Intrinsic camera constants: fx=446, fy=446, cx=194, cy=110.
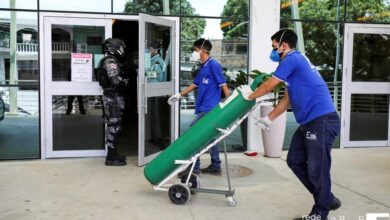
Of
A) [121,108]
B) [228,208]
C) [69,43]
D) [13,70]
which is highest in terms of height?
[69,43]

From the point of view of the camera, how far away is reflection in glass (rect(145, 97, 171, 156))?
19.1 feet

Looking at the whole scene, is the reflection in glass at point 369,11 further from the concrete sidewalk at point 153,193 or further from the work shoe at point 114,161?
the work shoe at point 114,161

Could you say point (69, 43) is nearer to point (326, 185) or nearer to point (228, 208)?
point (228, 208)

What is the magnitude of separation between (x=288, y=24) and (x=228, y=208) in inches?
149

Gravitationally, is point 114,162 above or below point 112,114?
below

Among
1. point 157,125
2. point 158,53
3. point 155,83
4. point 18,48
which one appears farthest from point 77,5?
point 157,125

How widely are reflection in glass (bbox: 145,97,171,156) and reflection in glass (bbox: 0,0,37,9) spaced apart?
6.72 feet

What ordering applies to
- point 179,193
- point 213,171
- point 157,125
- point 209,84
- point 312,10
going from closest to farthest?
point 179,193, point 209,84, point 213,171, point 157,125, point 312,10

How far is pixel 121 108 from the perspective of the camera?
19.0 ft

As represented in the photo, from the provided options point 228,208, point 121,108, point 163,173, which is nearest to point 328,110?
point 228,208

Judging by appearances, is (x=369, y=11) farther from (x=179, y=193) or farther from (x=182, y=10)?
(x=179, y=193)

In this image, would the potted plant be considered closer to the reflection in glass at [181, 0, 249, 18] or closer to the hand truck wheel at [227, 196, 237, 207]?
the reflection in glass at [181, 0, 249, 18]

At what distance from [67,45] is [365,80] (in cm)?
465

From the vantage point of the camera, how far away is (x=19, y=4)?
19.5 feet
